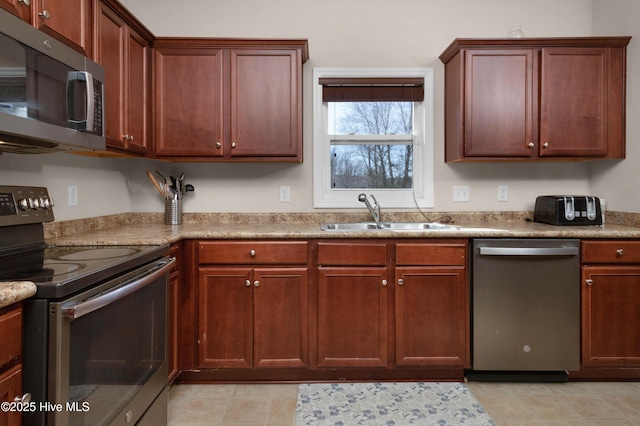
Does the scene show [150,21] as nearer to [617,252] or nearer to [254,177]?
[254,177]

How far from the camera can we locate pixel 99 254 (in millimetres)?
1586

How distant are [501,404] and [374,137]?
1.89 meters

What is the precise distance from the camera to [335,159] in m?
3.02

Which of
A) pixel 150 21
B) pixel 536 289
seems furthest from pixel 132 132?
pixel 536 289

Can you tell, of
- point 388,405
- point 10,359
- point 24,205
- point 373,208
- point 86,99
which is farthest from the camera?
point 373,208

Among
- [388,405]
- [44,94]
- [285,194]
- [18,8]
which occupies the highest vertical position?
[18,8]

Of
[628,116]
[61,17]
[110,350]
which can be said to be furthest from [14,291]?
[628,116]

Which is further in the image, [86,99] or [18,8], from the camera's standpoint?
[86,99]

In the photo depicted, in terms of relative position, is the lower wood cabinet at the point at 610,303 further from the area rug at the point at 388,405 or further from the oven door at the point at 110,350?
the oven door at the point at 110,350

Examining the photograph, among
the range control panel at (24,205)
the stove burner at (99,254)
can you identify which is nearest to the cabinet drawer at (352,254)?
the stove burner at (99,254)

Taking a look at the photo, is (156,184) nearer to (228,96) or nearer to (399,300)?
(228,96)

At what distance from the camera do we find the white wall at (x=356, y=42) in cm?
290

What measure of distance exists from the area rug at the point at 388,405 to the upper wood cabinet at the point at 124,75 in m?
1.72

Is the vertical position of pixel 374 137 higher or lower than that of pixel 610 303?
higher
